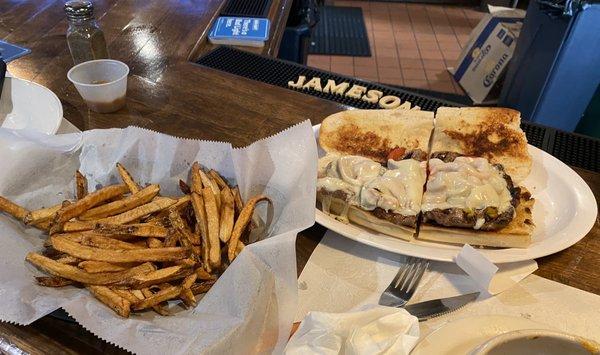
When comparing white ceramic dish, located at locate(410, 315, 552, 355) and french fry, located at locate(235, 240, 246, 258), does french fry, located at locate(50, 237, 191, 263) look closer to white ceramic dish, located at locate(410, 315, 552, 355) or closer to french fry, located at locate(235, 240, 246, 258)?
french fry, located at locate(235, 240, 246, 258)

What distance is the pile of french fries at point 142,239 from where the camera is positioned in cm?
120

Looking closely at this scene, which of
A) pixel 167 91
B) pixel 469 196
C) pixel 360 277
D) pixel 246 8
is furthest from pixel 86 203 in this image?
pixel 246 8

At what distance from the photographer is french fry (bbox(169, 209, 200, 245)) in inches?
52.8

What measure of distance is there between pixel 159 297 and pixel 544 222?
1263 mm

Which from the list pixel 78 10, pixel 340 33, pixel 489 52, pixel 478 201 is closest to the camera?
pixel 478 201

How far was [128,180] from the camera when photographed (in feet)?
4.85

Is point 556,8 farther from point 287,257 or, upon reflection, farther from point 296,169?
point 287,257

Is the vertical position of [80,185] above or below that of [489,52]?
above

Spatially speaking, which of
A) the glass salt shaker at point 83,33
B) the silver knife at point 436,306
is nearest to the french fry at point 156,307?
the silver knife at point 436,306

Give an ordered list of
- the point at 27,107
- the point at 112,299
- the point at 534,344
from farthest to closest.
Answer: the point at 27,107, the point at 112,299, the point at 534,344

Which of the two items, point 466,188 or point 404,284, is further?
point 466,188

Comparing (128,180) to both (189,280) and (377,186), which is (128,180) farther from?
(377,186)

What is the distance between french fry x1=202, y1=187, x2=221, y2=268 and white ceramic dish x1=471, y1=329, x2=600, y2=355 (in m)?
0.69

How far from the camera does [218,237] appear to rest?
4.30 feet
